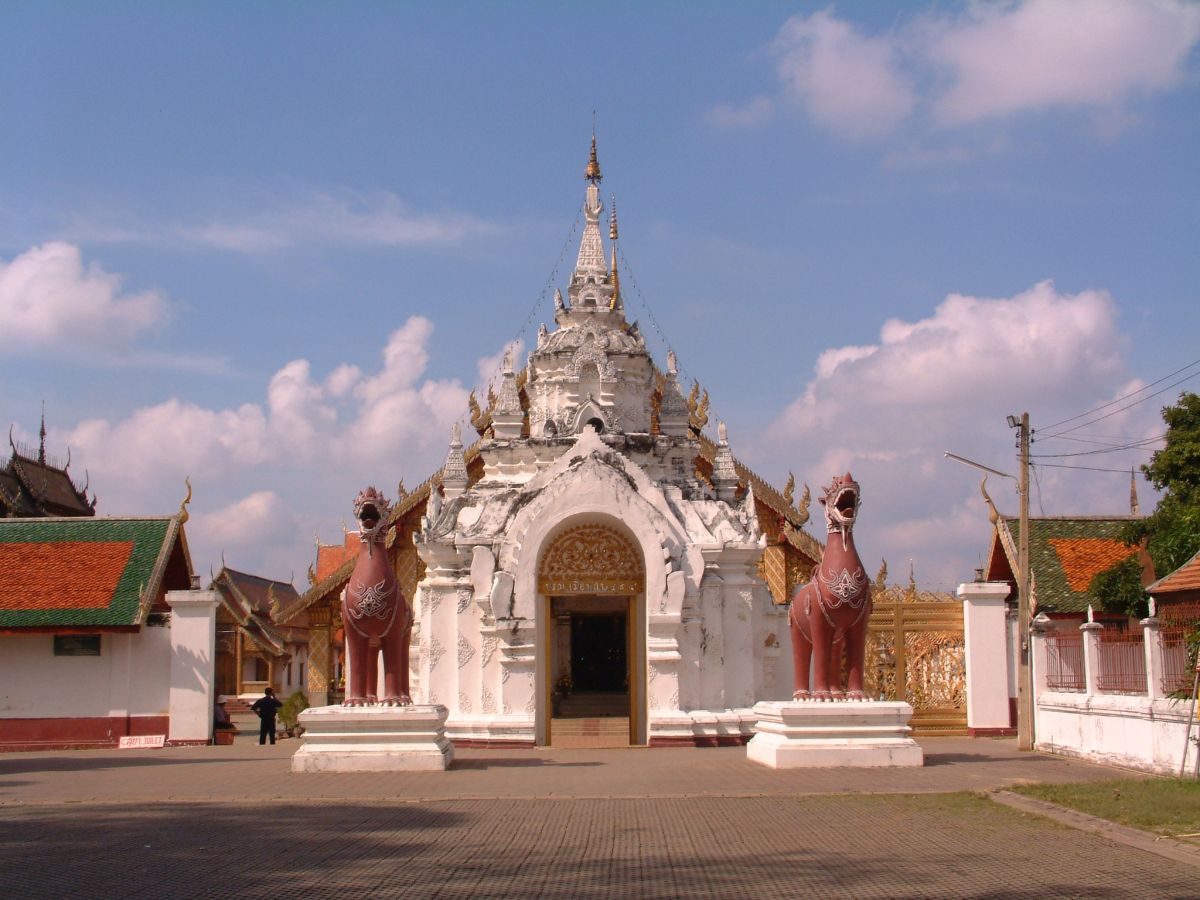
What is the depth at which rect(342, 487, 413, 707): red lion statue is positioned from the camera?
1579 centimetres

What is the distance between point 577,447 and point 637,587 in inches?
94.8

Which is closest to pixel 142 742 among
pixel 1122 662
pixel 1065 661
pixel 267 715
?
pixel 267 715

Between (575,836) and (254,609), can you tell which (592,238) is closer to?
(575,836)

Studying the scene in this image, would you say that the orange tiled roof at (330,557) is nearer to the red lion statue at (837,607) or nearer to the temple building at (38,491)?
the temple building at (38,491)

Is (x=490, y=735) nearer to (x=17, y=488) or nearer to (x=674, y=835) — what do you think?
(x=674, y=835)

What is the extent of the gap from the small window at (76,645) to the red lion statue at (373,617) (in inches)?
302

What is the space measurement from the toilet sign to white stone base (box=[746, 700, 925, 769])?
1070 centimetres

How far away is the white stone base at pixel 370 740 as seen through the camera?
15398 millimetres

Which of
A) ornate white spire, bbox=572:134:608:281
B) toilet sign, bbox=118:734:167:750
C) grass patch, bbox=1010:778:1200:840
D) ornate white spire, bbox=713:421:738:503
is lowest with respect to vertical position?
toilet sign, bbox=118:734:167:750

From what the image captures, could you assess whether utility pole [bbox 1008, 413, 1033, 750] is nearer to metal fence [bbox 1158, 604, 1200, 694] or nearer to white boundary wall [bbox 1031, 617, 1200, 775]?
white boundary wall [bbox 1031, 617, 1200, 775]

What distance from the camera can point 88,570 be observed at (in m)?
22.5

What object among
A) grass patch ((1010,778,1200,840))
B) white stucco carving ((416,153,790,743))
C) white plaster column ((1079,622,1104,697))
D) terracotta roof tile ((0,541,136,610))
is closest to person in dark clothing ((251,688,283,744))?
terracotta roof tile ((0,541,136,610))

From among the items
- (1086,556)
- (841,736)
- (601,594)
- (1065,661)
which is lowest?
(841,736)

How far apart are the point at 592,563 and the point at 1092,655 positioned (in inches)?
287
